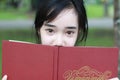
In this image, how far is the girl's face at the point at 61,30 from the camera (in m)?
2.31

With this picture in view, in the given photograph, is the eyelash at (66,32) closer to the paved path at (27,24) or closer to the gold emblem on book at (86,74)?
the gold emblem on book at (86,74)

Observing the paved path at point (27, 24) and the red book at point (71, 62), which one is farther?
the paved path at point (27, 24)

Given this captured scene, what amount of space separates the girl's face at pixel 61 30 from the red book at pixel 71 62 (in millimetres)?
137

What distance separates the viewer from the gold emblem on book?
7.14ft

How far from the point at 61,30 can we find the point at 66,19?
77mm

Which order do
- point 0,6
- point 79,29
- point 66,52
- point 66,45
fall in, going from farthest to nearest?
point 0,6
point 79,29
point 66,45
point 66,52

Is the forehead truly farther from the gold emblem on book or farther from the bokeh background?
the bokeh background

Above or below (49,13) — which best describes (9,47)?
below

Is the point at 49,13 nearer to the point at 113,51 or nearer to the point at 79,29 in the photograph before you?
the point at 79,29

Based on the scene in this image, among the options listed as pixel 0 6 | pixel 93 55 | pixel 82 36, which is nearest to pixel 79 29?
pixel 82 36

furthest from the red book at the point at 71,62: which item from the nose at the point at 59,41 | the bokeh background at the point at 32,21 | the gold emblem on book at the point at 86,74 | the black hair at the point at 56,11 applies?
the bokeh background at the point at 32,21

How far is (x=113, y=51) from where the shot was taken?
2.17 meters

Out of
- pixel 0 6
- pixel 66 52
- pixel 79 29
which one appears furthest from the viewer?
pixel 0 6

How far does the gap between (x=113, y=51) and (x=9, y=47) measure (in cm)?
57
